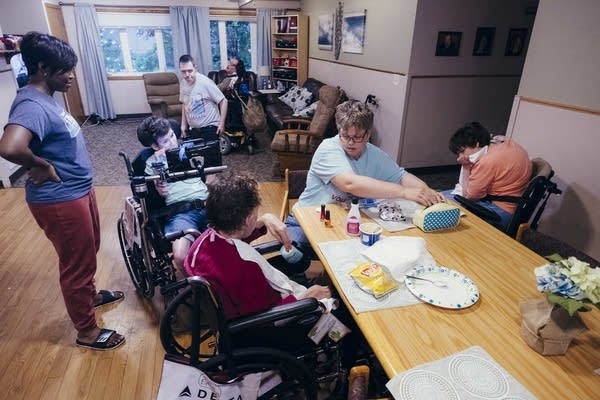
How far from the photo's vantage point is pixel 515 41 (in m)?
4.12

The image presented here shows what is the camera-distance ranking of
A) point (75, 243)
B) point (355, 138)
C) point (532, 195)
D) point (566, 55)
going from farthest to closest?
point (566, 55) < point (532, 195) < point (355, 138) < point (75, 243)

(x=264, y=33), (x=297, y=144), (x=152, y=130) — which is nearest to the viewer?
(x=152, y=130)

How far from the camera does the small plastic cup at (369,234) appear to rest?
1.45 meters

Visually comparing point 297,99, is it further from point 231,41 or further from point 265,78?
point 231,41

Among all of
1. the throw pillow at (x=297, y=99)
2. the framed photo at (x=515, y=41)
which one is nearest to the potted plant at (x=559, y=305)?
the framed photo at (x=515, y=41)

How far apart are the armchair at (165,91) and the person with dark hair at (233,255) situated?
544cm

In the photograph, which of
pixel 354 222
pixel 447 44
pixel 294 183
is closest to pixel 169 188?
pixel 294 183

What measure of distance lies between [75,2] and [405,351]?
7507mm

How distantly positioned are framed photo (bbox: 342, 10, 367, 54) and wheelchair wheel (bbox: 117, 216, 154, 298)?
370 centimetres

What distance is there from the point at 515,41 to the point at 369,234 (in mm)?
3983

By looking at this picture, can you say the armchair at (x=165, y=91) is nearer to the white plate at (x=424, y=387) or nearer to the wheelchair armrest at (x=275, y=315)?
the wheelchair armrest at (x=275, y=315)

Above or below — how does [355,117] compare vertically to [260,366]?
above

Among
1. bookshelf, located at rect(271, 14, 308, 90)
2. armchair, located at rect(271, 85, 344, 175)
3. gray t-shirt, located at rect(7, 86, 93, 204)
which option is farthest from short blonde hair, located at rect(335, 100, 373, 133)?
bookshelf, located at rect(271, 14, 308, 90)

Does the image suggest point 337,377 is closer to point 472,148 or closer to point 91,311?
point 91,311
